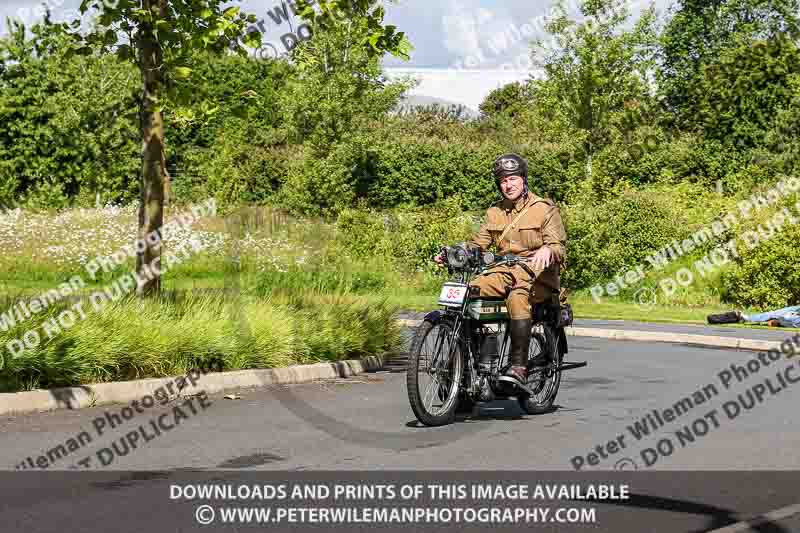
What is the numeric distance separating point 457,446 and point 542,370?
1933mm

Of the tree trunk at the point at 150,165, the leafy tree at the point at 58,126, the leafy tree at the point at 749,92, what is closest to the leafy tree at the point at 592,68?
the leafy tree at the point at 749,92

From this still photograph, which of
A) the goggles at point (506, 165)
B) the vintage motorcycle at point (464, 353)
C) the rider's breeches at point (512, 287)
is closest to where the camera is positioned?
the vintage motorcycle at point (464, 353)

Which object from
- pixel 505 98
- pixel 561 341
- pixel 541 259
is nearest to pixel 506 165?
pixel 541 259

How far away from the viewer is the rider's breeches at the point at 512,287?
29.4 ft

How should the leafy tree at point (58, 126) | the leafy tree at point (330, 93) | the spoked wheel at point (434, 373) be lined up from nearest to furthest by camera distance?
the spoked wheel at point (434, 373)
the leafy tree at point (58, 126)
the leafy tree at point (330, 93)

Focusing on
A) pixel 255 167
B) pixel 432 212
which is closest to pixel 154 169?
pixel 432 212

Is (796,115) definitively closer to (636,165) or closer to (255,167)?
(636,165)

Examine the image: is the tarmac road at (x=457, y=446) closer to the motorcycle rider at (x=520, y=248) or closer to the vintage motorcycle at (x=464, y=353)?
the vintage motorcycle at (x=464, y=353)

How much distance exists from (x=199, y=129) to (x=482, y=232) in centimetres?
3790

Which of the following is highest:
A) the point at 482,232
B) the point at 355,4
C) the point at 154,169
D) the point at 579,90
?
the point at 579,90

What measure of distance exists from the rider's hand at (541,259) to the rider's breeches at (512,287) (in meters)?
0.16

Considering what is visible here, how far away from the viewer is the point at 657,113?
5072 centimetres

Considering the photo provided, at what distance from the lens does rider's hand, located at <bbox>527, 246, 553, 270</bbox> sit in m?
8.86

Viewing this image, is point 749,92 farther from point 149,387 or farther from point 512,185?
point 149,387
